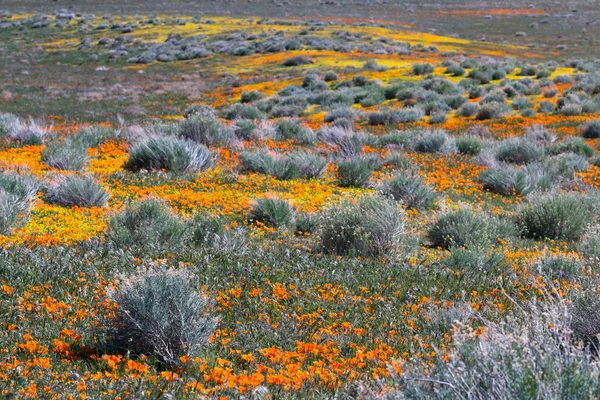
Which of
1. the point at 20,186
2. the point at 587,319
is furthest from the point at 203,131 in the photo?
the point at 587,319

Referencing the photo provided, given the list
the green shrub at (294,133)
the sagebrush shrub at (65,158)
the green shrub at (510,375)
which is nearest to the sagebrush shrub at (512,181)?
the green shrub at (294,133)

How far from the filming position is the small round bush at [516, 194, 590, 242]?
10133mm

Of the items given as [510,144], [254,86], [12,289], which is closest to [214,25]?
[254,86]

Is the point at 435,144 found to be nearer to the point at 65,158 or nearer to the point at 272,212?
the point at 272,212

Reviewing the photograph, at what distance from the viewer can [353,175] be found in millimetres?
13406

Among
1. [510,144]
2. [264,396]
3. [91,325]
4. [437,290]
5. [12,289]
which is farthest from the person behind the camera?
[510,144]

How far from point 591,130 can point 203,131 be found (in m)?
13.1

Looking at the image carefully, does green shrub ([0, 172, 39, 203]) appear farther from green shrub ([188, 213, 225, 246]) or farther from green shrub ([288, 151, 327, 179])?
green shrub ([288, 151, 327, 179])

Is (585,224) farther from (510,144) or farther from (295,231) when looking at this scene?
(510,144)

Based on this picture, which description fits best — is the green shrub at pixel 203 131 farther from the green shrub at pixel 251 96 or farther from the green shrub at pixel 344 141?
the green shrub at pixel 251 96

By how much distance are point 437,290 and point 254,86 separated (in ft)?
108

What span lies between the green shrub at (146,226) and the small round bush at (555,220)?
5.42m

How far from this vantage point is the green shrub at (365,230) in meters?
8.28

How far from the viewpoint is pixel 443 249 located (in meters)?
9.38
